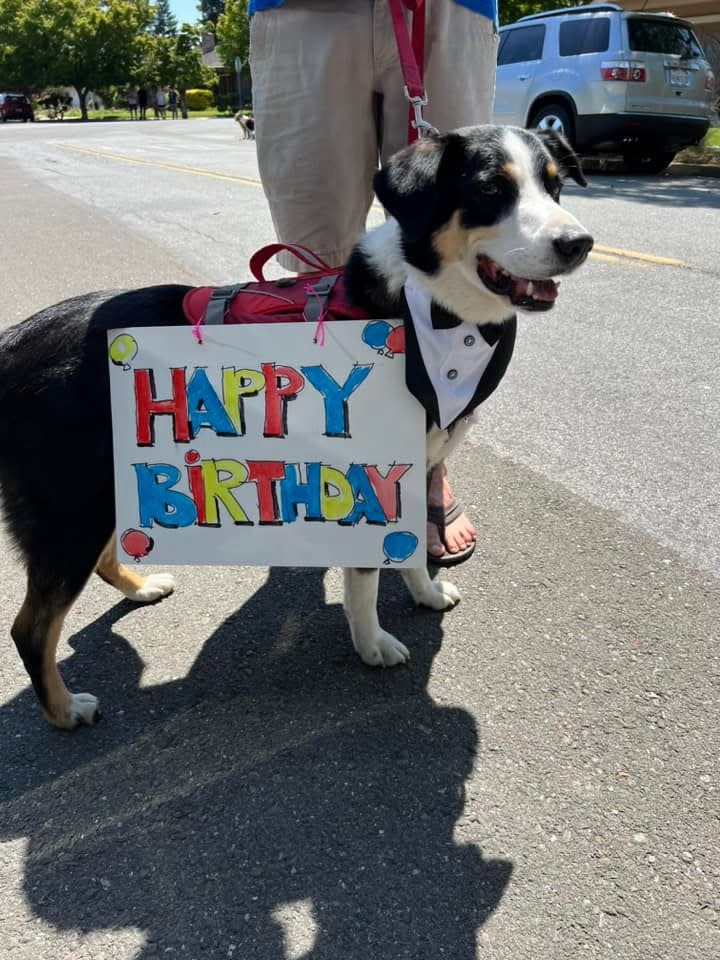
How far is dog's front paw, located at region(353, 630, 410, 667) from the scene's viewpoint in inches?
96.1

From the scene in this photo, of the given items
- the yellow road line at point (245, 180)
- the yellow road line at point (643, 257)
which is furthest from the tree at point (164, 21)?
the yellow road line at point (643, 257)

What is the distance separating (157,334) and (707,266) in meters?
5.44

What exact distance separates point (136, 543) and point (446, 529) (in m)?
1.24

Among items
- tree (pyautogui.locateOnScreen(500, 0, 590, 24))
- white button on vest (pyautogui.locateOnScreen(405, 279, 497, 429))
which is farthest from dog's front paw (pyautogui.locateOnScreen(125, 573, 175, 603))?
tree (pyautogui.locateOnScreen(500, 0, 590, 24))

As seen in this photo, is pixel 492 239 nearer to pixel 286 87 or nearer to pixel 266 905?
pixel 286 87

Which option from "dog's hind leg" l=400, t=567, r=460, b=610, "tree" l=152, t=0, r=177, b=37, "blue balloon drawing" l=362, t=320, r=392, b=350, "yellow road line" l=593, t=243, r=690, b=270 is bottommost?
"dog's hind leg" l=400, t=567, r=460, b=610

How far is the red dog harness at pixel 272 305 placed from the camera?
7.06 feet

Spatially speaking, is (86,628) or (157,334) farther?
(86,628)

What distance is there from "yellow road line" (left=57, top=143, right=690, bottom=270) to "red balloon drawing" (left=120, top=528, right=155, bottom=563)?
124 centimetres

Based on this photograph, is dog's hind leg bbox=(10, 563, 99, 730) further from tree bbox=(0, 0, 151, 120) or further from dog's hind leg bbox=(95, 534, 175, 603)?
tree bbox=(0, 0, 151, 120)

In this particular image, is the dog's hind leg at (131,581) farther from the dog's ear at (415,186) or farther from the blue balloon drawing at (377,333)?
the dog's ear at (415,186)

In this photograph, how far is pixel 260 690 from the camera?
2.38m

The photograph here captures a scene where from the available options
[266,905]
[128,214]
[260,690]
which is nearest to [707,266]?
[260,690]

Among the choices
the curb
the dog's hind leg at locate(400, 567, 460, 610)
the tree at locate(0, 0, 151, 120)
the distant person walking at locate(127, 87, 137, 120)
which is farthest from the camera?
the tree at locate(0, 0, 151, 120)
